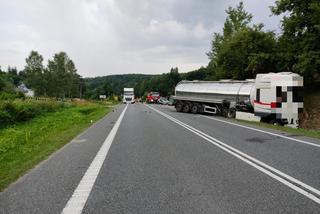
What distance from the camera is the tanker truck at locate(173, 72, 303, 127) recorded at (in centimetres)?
2391

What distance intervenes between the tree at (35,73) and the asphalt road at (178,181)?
8913 cm

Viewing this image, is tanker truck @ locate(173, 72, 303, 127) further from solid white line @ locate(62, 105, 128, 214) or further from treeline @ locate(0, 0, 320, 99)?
solid white line @ locate(62, 105, 128, 214)

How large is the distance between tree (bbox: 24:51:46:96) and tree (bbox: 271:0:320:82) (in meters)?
71.4

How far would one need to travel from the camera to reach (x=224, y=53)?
148 feet

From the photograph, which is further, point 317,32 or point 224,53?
point 224,53

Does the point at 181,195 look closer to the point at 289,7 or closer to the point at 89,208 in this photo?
the point at 89,208

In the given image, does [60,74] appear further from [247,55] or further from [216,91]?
[216,91]

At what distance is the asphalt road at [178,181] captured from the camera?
5.58 metres

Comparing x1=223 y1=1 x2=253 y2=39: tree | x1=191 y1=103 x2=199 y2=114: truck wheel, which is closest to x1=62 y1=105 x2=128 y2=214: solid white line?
x1=191 y1=103 x2=199 y2=114: truck wheel

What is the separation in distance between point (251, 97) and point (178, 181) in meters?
23.1

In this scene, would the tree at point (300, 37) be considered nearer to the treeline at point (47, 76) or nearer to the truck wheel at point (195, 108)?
the truck wheel at point (195, 108)

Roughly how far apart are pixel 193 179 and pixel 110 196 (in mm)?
1810

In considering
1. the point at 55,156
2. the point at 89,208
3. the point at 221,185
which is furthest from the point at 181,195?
the point at 55,156

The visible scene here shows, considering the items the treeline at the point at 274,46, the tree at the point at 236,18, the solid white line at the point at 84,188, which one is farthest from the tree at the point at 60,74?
the solid white line at the point at 84,188
